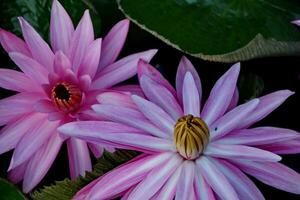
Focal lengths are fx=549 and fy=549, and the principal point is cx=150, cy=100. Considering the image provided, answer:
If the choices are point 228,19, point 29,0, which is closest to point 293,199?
point 228,19

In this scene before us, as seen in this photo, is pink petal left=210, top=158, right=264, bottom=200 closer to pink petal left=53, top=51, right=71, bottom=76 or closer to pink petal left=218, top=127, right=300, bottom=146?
pink petal left=218, top=127, right=300, bottom=146

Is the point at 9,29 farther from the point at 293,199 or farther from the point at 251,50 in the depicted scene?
the point at 293,199

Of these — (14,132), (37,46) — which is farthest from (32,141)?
(37,46)

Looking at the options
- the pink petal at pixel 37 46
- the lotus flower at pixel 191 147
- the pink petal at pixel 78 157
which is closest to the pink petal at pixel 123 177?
the lotus flower at pixel 191 147

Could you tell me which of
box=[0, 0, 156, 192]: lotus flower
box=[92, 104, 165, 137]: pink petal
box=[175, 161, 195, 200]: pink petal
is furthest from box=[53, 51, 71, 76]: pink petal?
box=[175, 161, 195, 200]: pink petal

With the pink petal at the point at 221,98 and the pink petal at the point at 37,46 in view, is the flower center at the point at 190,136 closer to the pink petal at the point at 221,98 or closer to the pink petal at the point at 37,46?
the pink petal at the point at 221,98

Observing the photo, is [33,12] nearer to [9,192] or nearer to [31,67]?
[31,67]
